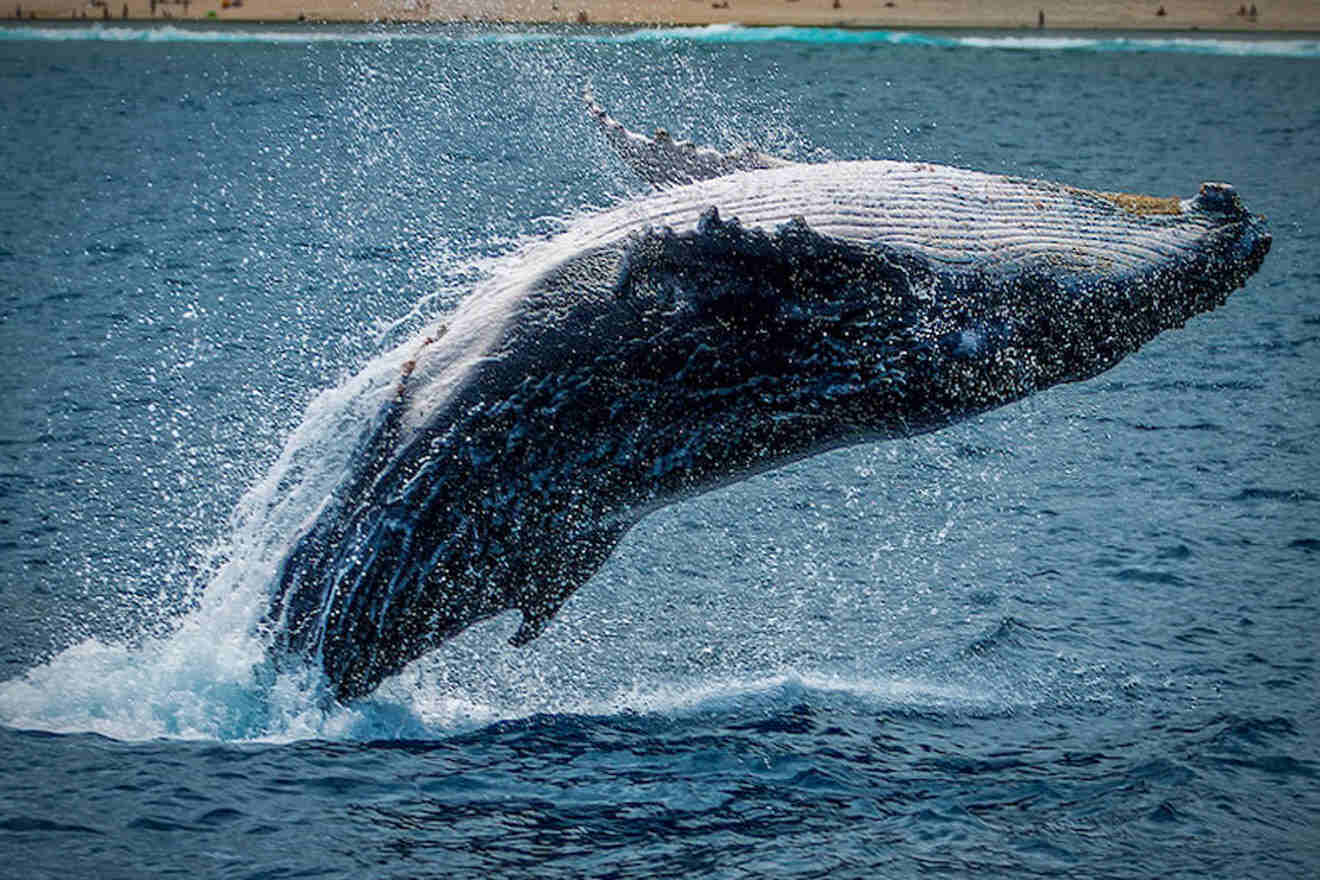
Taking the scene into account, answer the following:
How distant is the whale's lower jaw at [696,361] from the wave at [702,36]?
2129 inches

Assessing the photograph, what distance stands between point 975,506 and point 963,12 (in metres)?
61.1

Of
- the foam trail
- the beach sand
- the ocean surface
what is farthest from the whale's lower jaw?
the beach sand

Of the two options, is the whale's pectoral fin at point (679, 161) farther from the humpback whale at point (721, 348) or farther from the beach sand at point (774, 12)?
the beach sand at point (774, 12)

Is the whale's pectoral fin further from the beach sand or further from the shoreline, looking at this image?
the beach sand

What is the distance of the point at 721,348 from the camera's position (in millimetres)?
9820

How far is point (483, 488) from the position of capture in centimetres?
1025

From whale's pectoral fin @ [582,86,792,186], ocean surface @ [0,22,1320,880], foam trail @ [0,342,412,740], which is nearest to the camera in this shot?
ocean surface @ [0,22,1320,880]

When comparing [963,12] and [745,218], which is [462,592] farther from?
[963,12]

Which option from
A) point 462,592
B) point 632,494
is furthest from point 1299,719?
point 462,592

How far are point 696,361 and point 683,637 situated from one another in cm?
410

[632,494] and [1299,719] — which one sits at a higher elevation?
[632,494]

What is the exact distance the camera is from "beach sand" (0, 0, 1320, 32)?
66.5 metres

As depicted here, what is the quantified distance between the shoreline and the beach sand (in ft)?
0.14

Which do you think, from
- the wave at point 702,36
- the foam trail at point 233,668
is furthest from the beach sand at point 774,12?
the foam trail at point 233,668
